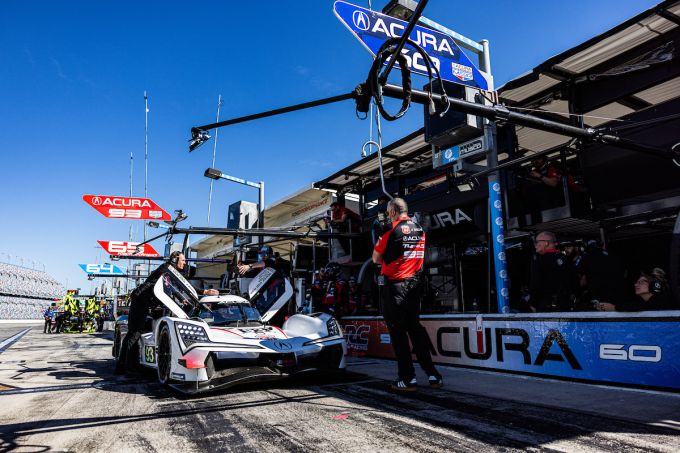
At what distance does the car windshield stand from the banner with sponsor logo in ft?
9.10

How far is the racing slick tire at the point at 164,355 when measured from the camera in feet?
17.1

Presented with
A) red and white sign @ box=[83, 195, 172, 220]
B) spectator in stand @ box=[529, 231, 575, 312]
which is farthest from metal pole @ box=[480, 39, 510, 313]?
red and white sign @ box=[83, 195, 172, 220]

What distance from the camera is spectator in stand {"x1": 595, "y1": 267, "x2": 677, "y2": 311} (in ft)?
14.2

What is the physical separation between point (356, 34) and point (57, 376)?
6633 mm

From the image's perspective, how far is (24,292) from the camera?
2376 inches

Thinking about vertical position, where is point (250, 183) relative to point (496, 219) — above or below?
above

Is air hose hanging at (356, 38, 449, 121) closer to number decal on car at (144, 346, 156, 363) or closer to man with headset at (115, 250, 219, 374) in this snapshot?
man with headset at (115, 250, 219, 374)

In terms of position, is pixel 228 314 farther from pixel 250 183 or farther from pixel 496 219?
pixel 250 183

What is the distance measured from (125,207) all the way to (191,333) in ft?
36.9

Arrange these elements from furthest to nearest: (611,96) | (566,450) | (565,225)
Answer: (565,225) < (611,96) < (566,450)

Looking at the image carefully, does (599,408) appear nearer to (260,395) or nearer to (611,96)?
(260,395)

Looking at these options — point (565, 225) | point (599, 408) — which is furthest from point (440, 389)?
point (565, 225)

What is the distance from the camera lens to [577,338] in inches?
190

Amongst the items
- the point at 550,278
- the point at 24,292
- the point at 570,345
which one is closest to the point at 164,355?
the point at 570,345
